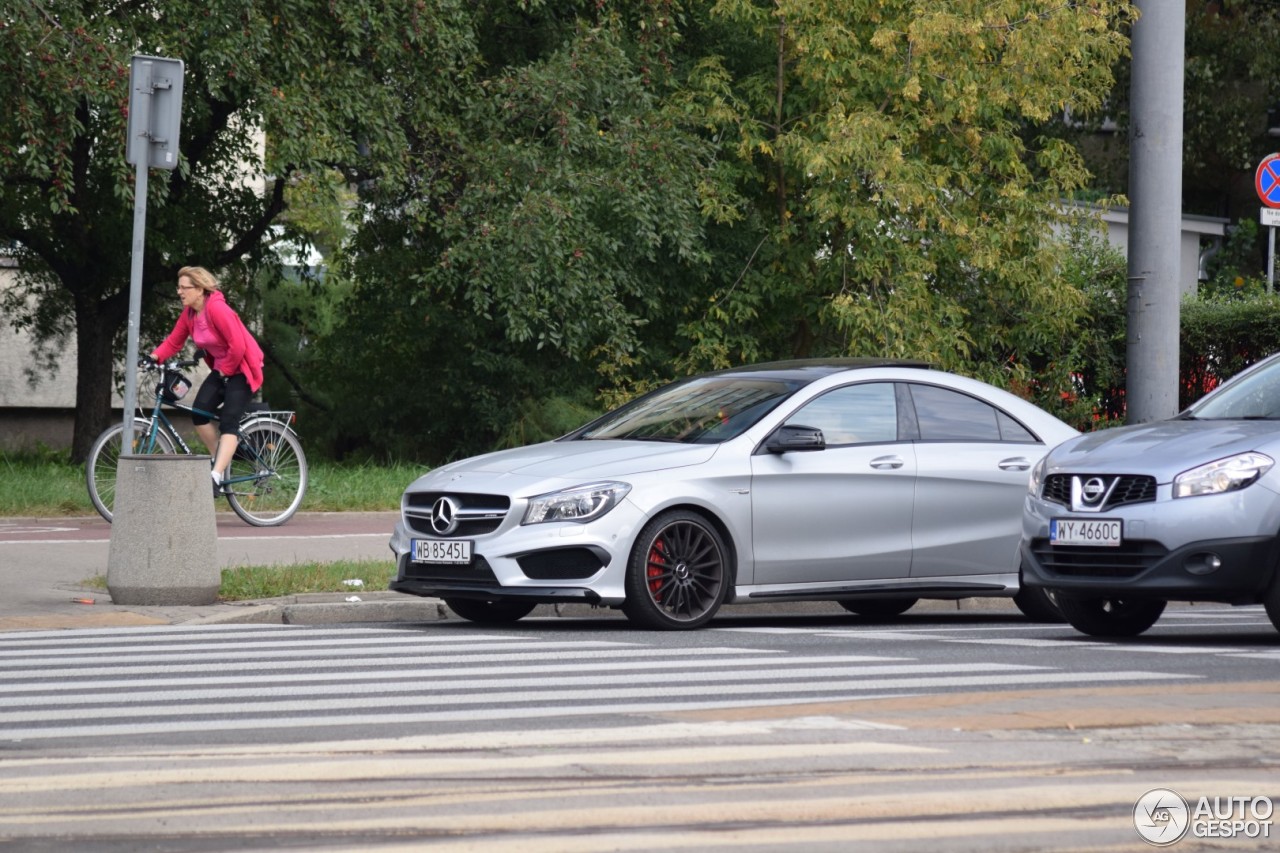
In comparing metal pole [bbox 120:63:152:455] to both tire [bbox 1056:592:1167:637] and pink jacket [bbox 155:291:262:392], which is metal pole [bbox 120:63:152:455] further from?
tire [bbox 1056:592:1167:637]

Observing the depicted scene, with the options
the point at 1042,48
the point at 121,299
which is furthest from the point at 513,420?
the point at 1042,48

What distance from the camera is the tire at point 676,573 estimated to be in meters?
10.7

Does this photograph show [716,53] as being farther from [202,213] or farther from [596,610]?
[596,610]

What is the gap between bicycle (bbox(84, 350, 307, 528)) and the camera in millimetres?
15352

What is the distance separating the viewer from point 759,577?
1120cm

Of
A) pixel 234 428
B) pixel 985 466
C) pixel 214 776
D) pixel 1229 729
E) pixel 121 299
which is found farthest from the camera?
pixel 121 299

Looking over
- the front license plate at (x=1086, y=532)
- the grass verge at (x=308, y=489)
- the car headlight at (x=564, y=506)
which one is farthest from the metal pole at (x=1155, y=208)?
the grass verge at (x=308, y=489)

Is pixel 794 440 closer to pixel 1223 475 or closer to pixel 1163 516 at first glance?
pixel 1163 516

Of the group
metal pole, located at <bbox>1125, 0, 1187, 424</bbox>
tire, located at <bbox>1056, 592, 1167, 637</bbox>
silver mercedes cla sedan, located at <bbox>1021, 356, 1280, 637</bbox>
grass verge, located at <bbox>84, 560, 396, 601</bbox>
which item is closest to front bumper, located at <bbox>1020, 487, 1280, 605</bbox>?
silver mercedes cla sedan, located at <bbox>1021, 356, 1280, 637</bbox>

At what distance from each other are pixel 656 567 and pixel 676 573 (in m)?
0.13

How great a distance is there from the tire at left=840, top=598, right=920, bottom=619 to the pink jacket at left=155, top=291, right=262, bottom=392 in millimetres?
5211

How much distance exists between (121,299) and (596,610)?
14436 mm

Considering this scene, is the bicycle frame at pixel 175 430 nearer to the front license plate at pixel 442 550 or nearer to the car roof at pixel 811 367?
the front license plate at pixel 442 550

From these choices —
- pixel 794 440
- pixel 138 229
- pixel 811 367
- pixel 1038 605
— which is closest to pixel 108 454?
pixel 138 229
